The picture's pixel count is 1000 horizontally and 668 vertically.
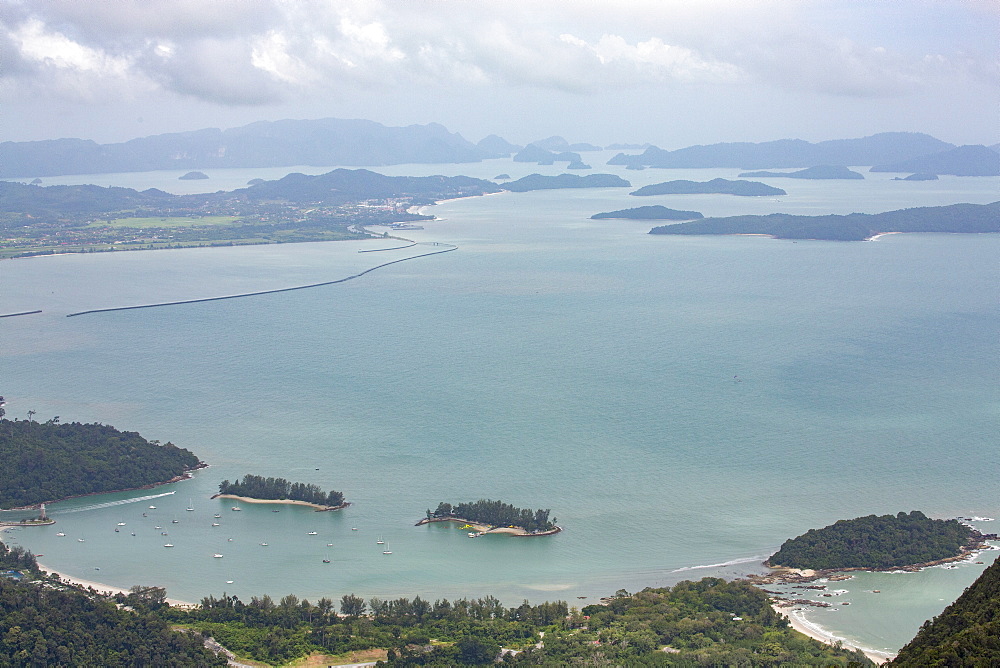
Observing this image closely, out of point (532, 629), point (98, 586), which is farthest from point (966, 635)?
point (98, 586)

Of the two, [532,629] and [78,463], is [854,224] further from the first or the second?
[532,629]

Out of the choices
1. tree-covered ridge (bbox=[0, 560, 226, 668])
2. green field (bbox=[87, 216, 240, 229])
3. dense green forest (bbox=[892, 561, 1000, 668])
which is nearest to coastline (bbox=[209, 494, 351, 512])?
tree-covered ridge (bbox=[0, 560, 226, 668])

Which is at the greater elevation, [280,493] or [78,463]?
[78,463]

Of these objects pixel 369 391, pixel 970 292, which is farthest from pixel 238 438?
pixel 970 292

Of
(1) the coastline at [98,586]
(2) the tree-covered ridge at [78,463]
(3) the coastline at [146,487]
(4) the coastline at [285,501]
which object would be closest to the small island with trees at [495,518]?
(4) the coastline at [285,501]

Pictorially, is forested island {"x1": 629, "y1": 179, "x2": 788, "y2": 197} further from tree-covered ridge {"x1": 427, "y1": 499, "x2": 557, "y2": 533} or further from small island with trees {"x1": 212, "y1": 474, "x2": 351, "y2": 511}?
small island with trees {"x1": 212, "y1": 474, "x2": 351, "y2": 511}

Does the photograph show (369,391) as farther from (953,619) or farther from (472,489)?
(953,619)
